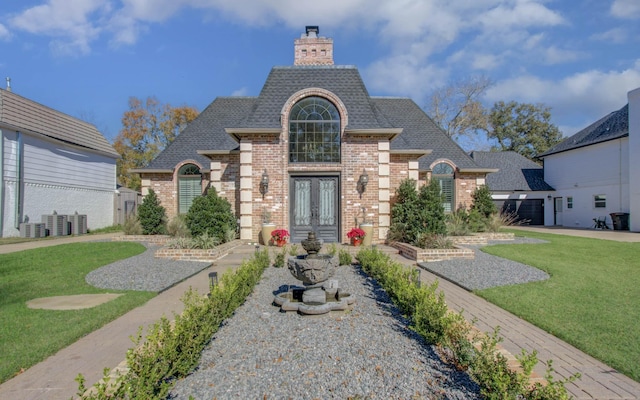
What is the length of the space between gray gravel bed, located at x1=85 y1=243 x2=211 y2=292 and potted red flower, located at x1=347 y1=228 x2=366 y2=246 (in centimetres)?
448

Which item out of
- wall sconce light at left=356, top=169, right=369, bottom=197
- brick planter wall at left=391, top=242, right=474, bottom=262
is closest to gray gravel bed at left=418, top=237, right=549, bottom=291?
brick planter wall at left=391, top=242, right=474, bottom=262

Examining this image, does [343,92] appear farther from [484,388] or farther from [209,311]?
[484,388]

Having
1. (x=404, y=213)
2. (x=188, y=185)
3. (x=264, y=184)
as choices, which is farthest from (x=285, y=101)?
(x=188, y=185)

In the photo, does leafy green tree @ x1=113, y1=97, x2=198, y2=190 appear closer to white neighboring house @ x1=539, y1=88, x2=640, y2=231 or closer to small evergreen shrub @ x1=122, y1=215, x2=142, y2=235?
small evergreen shrub @ x1=122, y1=215, x2=142, y2=235

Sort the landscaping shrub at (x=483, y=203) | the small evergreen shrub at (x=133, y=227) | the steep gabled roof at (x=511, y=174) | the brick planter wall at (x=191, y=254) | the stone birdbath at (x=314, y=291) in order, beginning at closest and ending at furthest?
the stone birdbath at (x=314, y=291)
the brick planter wall at (x=191, y=254)
the small evergreen shrub at (x=133, y=227)
the landscaping shrub at (x=483, y=203)
the steep gabled roof at (x=511, y=174)

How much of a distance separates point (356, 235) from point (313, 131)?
159 inches

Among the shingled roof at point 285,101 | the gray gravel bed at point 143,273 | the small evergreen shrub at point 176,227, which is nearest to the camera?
the gray gravel bed at point 143,273

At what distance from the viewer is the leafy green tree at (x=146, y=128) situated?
35.2m

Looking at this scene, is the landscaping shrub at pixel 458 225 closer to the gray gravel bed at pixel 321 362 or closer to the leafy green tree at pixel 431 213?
the leafy green tree at pixel 431 213

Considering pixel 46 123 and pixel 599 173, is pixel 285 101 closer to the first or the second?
pixel 46 123

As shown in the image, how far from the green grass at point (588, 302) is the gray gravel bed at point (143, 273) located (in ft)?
20.9

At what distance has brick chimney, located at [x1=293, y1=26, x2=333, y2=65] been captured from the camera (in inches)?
575

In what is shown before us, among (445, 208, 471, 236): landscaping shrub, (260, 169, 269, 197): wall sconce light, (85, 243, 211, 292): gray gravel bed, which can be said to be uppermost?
(260, 169, 269, 197): wall sconce light

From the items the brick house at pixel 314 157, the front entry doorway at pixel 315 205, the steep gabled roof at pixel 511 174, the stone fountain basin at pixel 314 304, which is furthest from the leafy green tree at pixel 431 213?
the steep gabled roof at pixel 511 174
